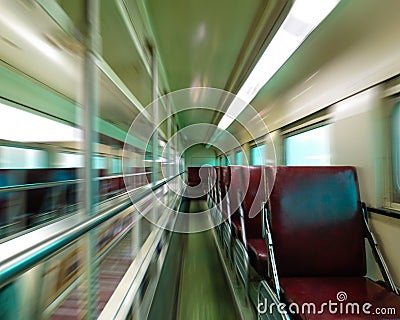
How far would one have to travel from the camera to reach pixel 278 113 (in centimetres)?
354

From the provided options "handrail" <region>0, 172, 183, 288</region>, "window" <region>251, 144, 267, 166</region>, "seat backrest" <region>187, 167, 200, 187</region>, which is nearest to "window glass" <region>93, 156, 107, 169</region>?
"handrail" <region>0, 172, 183, 288</region>

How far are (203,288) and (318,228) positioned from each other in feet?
4.66

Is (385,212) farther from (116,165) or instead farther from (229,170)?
(116,165)

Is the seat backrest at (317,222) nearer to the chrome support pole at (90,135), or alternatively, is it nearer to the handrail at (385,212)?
the handrail at (385,212)

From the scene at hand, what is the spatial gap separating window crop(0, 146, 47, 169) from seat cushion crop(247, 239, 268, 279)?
153cm

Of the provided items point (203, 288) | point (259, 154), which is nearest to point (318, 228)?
point (203, 288)

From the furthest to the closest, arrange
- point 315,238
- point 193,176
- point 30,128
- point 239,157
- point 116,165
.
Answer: point 193,176, point 239,157, point 116,165, point 315,238, point 30,128

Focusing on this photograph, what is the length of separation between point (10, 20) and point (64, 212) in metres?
0.72

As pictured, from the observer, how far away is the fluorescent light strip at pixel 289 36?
155 centimetres

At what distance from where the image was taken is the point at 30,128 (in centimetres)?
114

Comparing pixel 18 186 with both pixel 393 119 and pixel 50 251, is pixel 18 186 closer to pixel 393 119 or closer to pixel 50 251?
pixel 50 251

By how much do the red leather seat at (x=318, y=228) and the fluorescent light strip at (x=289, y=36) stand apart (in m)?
0.98

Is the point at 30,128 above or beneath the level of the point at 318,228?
above

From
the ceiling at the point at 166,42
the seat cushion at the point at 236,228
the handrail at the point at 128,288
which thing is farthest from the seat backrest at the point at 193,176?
the handrail at the point at 128,288
